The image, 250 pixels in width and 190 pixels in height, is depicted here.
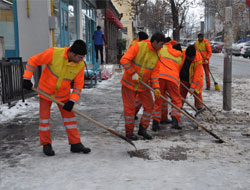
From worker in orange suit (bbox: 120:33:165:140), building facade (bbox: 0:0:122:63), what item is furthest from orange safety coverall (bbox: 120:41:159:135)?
building facade (bbox: 0:0:122:63)

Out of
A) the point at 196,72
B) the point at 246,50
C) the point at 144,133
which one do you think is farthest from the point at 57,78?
the point at 246,50

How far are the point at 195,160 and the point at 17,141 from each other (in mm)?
2674

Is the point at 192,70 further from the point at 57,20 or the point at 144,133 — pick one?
the point at 57,20

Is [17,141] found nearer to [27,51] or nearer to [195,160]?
[195,160]

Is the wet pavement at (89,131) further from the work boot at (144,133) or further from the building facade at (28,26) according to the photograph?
the building facade at (28,26)

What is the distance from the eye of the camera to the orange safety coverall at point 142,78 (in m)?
5.29

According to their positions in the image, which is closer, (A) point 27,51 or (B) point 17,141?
(B) point 17,141

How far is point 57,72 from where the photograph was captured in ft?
14.4

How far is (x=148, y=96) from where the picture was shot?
5500 millimetres

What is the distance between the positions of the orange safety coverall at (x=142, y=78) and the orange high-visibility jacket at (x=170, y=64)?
0.72 meters

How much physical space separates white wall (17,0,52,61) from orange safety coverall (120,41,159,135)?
5730 millimetres

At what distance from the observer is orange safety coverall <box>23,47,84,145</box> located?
435cm

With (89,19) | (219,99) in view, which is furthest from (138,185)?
(89,19)

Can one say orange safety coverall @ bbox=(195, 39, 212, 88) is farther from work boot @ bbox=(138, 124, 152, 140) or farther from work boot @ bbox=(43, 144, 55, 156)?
work boot @ bbox=(43, 144, 55, 156)
